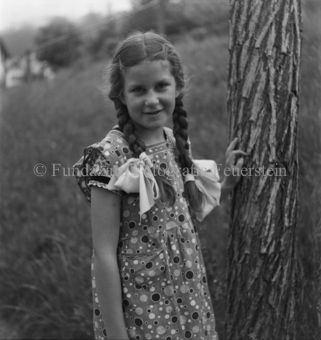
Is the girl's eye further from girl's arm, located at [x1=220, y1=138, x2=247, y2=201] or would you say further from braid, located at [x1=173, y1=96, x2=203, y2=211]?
girl's arm, located at [x1=220, y1=138, x2=247, y2=201]

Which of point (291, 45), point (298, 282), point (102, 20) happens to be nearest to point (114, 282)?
point (298, 282)

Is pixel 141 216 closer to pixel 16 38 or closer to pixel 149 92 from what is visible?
pixel 149 92

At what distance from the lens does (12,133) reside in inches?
224

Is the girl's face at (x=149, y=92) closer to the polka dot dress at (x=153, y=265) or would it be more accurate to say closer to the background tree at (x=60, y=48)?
the polka dot dress at (x=153, y=265)

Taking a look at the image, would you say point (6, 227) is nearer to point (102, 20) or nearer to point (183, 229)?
point (183, 229)

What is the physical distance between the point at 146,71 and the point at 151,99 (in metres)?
0.10

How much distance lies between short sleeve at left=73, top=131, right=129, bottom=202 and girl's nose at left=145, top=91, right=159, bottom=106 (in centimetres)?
17

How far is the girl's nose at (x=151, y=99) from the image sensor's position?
6.08 ft

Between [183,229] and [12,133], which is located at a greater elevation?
[12,133]

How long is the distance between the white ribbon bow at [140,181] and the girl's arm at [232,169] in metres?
0.49

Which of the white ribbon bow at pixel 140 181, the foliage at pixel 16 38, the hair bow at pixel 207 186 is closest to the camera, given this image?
the white ribbon bow at pixel 140 181

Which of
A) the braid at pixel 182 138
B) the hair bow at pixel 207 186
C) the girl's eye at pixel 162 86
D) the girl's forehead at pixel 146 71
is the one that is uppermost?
the girl's forehead at pixel 146 71

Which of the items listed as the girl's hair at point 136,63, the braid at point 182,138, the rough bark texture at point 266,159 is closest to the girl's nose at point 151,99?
the girl's hair at point 136,63

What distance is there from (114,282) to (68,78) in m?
6.36
